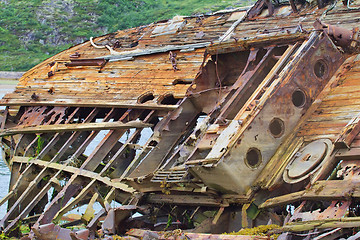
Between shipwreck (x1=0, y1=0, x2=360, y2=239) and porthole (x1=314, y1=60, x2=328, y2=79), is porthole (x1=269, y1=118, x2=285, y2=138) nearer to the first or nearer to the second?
shipwreck (x1=0, y1=0, x2=360, y2=239)

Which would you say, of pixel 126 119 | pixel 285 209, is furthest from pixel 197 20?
pixel 285 209

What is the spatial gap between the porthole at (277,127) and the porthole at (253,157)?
462 mm

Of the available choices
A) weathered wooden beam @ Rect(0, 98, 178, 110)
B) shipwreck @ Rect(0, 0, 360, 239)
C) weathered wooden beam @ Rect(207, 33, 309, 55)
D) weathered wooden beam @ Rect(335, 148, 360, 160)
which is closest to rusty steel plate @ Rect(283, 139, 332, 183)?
shipwreck @ Rect(0, 0, 360, 239)

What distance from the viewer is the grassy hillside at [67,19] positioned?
58.0 m

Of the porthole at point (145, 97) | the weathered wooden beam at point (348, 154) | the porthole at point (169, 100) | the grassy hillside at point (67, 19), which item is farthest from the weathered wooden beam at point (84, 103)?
the grassy hillside at point (67, 19)

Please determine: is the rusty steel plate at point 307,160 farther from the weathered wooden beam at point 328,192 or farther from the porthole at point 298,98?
the porthole at point 298,98

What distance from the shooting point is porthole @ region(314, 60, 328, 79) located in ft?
39.8

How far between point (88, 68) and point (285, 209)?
30.6 ft

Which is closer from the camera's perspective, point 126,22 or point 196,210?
point 196,210

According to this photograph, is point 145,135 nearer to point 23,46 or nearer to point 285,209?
point 23,46

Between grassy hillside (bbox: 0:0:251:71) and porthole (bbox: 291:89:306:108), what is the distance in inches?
1753

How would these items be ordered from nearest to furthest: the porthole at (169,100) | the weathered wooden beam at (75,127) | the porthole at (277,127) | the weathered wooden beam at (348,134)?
the weathered wooden beam at (348,134) → the porthole at (277,127) → the weathered wooden beam at (75,127) → the porthole at (169,100)

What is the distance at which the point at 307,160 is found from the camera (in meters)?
10.8

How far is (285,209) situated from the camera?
1089 centimetres
